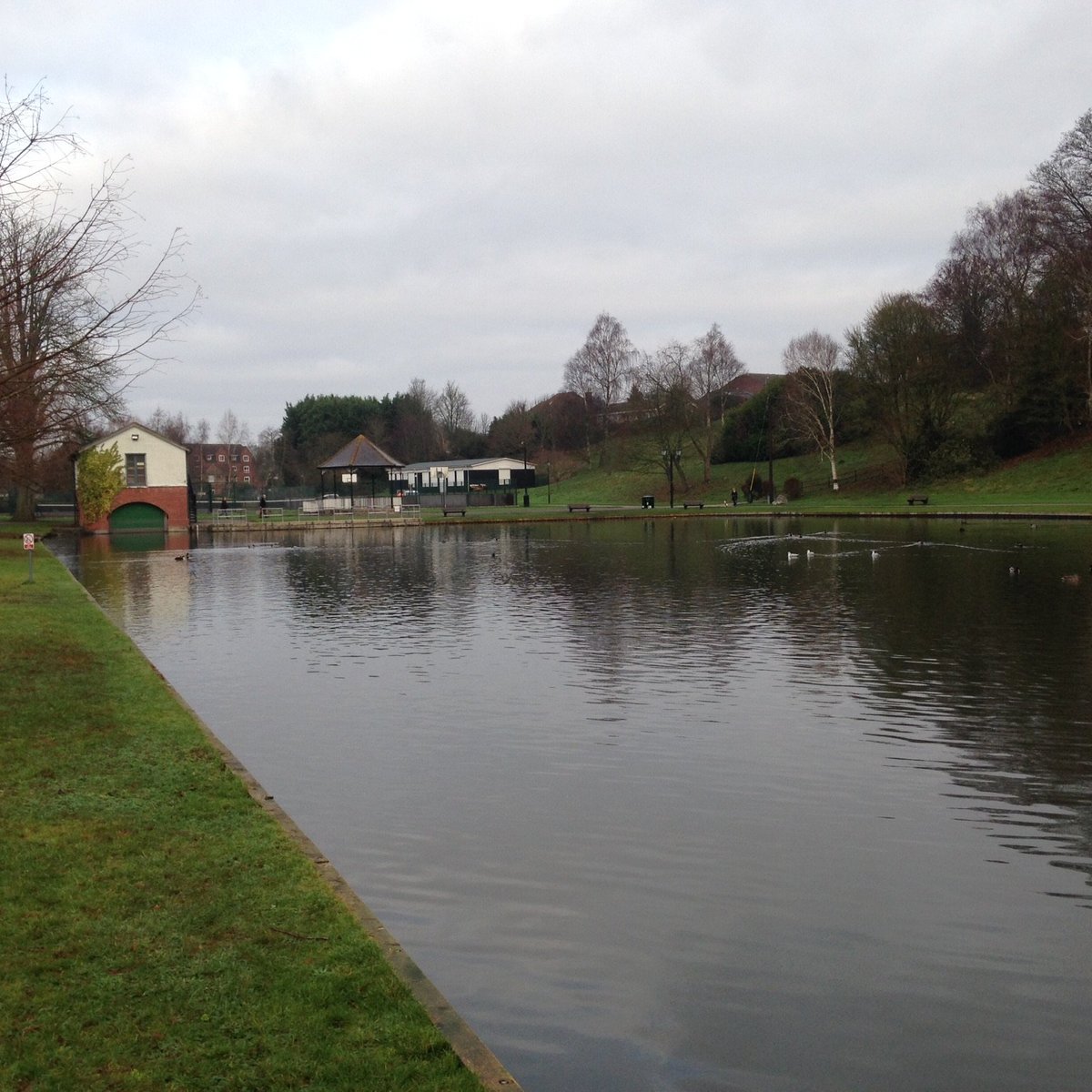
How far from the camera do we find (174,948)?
5.75m

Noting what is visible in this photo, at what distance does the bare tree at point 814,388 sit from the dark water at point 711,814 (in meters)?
52.3

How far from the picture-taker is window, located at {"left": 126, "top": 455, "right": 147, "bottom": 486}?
60.8 m

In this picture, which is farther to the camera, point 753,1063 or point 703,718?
point 703,718

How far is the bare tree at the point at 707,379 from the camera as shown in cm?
8499

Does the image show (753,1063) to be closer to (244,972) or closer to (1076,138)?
(244,972)

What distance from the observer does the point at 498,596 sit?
82.4 feet

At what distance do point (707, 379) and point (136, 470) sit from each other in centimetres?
4574

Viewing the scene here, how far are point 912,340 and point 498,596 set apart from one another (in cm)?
4975

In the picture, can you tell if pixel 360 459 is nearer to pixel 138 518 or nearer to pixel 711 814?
pixel 138 518

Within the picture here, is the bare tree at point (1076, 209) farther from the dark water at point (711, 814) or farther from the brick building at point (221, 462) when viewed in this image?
the brick building at point (221, 462)

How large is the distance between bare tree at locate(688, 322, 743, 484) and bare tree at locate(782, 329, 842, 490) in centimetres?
834

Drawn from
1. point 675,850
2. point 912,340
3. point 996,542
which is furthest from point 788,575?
point 912,340

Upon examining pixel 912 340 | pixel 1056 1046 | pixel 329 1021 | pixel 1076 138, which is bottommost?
pixel 1056 1046

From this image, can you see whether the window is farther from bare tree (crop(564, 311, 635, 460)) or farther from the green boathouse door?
bare tree (crop(564, 311, 635, 460))
